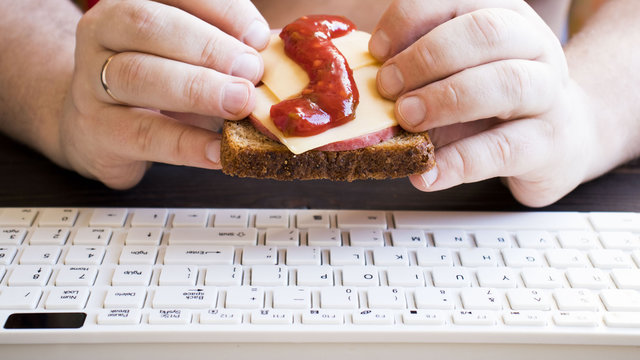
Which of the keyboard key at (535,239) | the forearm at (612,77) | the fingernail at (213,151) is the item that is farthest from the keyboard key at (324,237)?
the forearm at (612,77)

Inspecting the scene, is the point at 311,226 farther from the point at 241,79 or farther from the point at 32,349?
the point at 32,349

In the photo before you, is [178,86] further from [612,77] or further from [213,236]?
[612,77]

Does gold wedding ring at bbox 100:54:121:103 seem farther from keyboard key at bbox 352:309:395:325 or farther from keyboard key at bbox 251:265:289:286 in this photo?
keyboard key at bbox 352:309:395:325

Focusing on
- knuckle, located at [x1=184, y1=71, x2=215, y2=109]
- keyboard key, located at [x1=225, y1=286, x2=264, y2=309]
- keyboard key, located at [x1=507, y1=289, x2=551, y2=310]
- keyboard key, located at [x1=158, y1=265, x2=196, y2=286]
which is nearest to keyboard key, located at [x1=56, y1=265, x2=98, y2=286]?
keyboard key, located at [x1=158, y1=265, x2=196, y2=286]

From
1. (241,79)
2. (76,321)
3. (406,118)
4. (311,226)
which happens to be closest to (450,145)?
(406,118)

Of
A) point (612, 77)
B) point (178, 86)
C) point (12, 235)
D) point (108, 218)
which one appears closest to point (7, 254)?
point (12, 235)
